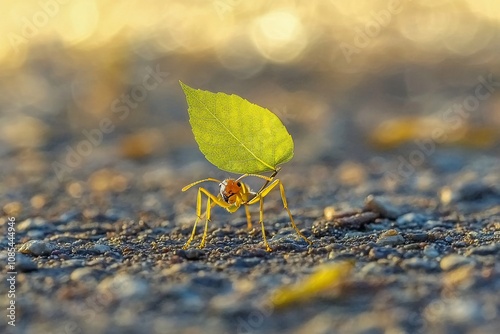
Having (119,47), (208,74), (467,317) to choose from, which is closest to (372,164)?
(467,317)

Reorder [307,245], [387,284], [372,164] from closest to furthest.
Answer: [387,284], [307,245], [372,164]

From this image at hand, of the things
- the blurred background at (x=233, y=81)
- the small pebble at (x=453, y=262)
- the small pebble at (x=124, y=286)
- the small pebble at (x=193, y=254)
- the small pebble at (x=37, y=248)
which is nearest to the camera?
the small pebble at (x=124, y=286)

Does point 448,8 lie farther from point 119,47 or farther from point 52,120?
point 52,120

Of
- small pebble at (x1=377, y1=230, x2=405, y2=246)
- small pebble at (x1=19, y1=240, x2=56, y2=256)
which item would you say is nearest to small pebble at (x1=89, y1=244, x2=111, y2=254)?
small pebble at (x1=19, y1=240, x2=56, y2=256)

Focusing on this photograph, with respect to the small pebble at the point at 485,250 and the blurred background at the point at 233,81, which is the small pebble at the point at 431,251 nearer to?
the small pebble at the point at 485,250

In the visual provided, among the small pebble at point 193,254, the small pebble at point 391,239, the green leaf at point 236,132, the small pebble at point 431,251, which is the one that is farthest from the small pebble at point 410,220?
the small pebble at point 193,254

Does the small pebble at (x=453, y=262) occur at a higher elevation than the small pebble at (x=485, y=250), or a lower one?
higher
